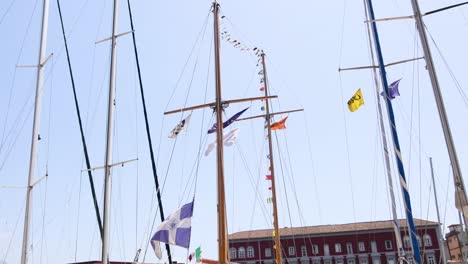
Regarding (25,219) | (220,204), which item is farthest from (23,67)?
(220,204)

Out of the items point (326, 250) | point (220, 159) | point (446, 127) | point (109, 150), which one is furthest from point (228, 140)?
point (326, 250)

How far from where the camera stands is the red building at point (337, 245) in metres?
68.4

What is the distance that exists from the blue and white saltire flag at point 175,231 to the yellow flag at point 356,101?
9929 millimetres

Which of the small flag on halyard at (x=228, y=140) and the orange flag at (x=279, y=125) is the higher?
the orange flag at (x=279, y=125)

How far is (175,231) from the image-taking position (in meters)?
13.3

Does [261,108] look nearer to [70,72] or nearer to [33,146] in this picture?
[70,72]

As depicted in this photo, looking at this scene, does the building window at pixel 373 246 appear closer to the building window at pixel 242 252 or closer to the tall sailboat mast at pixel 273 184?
the building window at pixel 242 252

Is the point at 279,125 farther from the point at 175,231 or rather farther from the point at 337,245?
the point at 337,245

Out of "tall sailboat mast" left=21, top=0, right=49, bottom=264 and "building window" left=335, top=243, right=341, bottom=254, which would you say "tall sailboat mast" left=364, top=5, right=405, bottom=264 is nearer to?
"tall sailboat mast" left=21, top=0, right=49, bottom=264

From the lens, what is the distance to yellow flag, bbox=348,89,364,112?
64.1 ft

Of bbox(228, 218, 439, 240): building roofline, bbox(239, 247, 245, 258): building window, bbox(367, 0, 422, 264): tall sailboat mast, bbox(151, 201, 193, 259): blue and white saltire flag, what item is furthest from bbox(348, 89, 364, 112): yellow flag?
bbox(239, 247, 245, 258): building window

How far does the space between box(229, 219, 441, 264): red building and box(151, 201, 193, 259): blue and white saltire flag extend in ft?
186

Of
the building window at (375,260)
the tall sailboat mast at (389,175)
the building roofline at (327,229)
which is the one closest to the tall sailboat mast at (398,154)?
the tall sailboat mast at (389,175)

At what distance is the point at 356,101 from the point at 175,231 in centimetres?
1087
